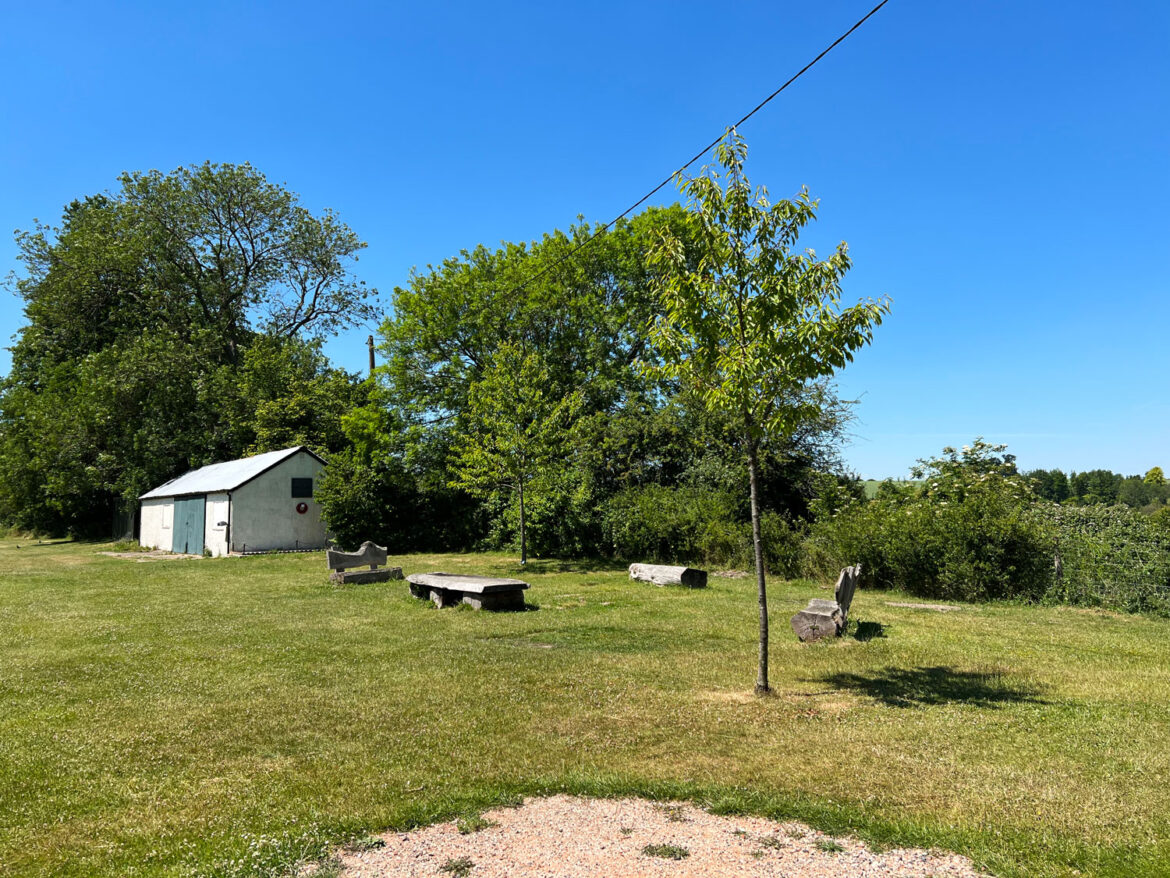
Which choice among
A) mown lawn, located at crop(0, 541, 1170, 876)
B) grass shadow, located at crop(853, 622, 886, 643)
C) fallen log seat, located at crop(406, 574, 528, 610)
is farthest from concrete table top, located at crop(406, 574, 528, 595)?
grass shadow, located at crop(853, 622, 886, 643)

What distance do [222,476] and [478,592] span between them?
72.4ft

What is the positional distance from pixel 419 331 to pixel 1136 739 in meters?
28.1

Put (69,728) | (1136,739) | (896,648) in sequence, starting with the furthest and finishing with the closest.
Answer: (896,648), (69,728), (1136,739)

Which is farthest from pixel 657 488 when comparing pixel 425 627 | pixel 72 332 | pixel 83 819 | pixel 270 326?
pixel 72 332

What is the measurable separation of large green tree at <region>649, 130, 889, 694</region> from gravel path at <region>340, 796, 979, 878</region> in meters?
3.08

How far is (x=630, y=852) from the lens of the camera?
3.81 meters

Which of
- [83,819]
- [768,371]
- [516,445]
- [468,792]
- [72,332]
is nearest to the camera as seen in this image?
[83,819]

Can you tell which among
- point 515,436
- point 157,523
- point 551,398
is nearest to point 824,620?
point 515,436

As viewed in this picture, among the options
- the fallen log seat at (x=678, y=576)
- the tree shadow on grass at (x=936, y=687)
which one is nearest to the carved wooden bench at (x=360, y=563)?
the fallen log seat at (x=678, y=576)

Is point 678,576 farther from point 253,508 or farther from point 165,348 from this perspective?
point 165,348

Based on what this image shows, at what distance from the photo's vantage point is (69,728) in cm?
603

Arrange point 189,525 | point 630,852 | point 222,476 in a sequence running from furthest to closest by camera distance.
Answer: point 222,476 → point 189,525 → point 630,852

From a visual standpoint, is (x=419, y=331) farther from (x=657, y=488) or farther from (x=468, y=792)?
(x=468, y=792)

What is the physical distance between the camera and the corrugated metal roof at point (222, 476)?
2758 centimetres
